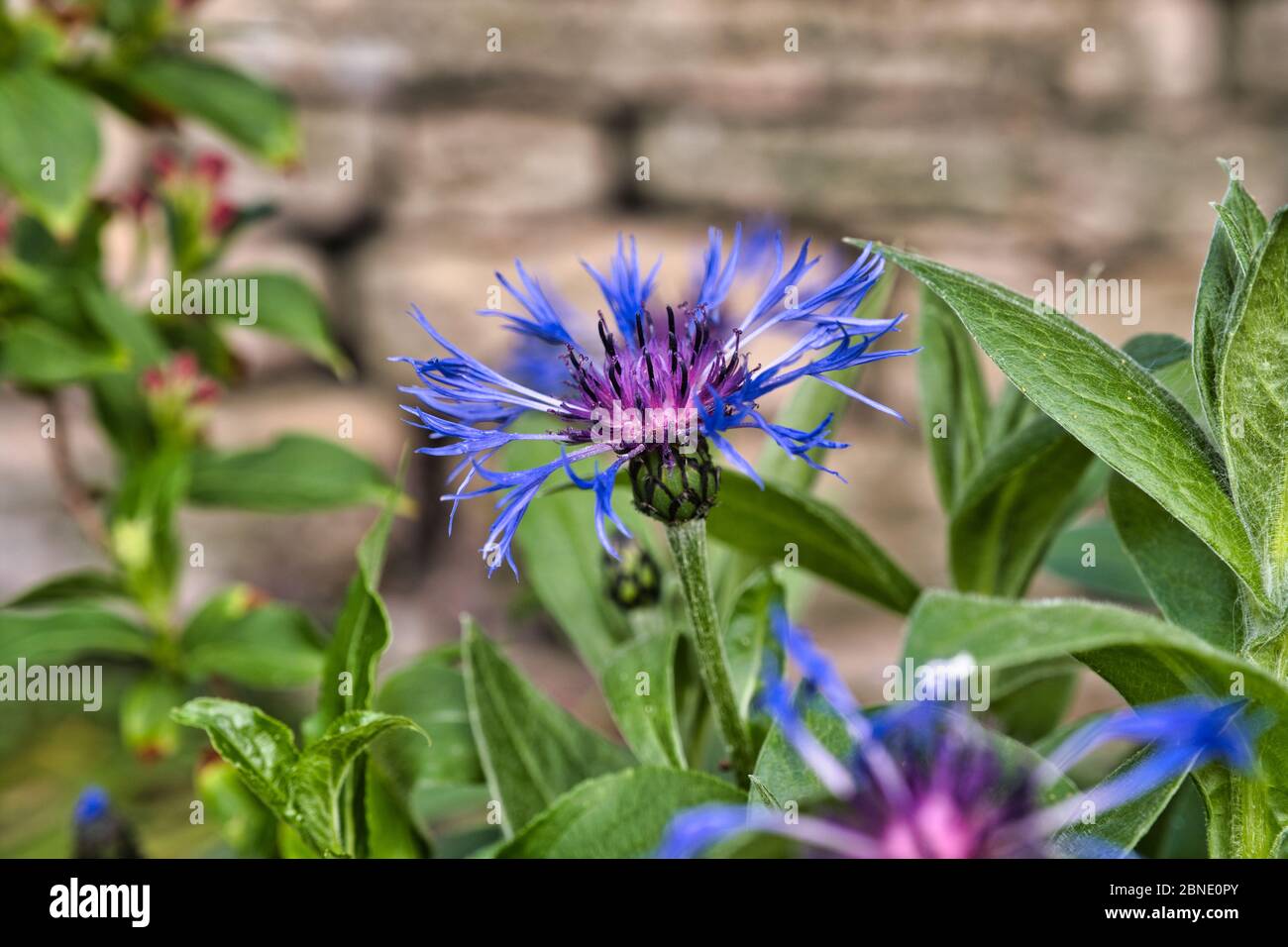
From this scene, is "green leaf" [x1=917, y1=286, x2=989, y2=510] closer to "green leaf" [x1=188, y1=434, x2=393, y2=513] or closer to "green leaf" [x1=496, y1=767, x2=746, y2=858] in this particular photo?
"green leaf" [x1=496, y1=767, x2=746, y2=858]

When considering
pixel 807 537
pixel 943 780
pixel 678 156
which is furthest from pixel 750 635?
pixel 678 156

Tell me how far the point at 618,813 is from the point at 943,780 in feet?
0.27

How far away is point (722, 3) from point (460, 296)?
1.33 feet

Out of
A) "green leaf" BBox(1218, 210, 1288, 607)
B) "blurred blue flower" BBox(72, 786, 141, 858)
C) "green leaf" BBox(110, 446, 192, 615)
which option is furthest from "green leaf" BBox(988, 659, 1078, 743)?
"green leaf" BBox(110, 446, 192, 615)

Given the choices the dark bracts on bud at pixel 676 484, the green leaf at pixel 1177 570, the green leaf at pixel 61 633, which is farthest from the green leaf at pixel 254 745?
the green leaf at pixel 61 633

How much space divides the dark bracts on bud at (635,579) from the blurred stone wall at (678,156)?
89 centimetres

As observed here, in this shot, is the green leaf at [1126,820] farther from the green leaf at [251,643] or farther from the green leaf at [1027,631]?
the green leaf at [251,643]

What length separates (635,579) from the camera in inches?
16.2

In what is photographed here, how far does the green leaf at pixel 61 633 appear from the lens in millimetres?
569

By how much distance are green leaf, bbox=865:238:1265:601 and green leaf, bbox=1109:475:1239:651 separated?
22 millimetres

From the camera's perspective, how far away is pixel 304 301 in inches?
26.8

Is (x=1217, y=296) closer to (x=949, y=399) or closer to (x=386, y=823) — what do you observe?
(x=949, y=399)
